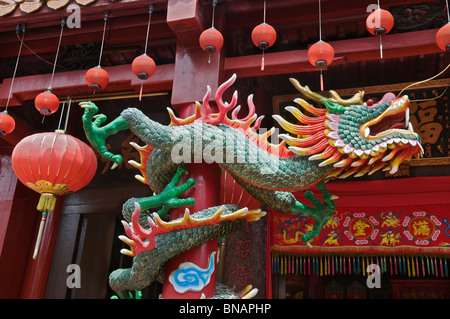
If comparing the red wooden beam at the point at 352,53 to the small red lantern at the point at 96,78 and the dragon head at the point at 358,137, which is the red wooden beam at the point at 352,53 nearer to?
the dragon head at the point at 358,137

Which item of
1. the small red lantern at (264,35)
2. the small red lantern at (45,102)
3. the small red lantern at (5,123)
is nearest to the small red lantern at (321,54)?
the small red lantern at (264,35)

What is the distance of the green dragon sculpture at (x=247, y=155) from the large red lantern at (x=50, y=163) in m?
0.53

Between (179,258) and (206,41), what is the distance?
173 cm

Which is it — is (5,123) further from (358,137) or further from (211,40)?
(358,137)

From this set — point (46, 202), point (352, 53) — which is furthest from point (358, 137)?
point (46, 202)

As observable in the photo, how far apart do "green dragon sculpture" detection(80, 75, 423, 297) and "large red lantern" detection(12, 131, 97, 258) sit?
1.75ft

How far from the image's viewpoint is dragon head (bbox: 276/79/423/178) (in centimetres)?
304

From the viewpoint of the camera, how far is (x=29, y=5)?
4.39 m

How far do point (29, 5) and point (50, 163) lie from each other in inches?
70.9

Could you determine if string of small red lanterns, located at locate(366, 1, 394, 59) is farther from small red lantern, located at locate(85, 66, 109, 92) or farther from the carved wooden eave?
the carved wooden eave

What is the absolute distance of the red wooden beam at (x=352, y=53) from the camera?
12.3 ft
